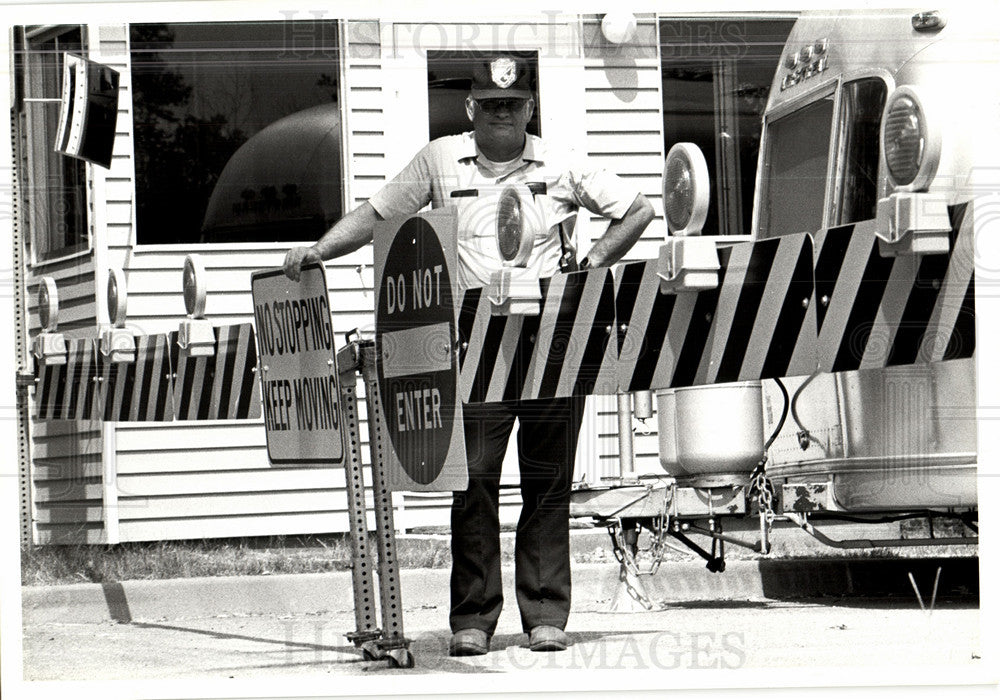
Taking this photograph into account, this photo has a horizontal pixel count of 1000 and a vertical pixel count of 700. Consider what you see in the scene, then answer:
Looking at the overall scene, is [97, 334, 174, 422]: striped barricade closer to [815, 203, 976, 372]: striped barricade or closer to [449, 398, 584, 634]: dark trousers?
[449, 398, 584, 634]: dark trousers

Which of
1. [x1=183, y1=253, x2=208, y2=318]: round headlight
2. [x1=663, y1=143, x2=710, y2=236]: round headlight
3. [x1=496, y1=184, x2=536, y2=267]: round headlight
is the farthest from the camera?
[x1=183, y1=253, x2=208, y2=318]: round headlight

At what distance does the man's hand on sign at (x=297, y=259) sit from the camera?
480 centimetres

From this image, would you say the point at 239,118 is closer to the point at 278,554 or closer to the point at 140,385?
the point at 140,385

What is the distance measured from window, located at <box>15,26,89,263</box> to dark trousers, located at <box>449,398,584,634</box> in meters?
1.15

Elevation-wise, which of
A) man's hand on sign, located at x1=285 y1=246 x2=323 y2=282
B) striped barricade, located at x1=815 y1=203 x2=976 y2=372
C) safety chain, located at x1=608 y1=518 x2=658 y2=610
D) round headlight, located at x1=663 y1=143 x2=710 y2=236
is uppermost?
round headlight, located at x1=663 y1=143 x2=710 y2=236

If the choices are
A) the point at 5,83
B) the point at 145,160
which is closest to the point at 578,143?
the point at 145,160

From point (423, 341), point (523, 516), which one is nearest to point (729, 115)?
point (423, 341)

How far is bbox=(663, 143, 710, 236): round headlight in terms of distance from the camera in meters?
4.56

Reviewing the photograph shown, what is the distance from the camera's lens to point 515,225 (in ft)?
15.4

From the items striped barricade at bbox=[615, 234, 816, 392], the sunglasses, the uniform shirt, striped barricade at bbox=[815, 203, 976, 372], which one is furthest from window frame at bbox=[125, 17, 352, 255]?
striped barricade at bbox=[815, 203, 976, 372]

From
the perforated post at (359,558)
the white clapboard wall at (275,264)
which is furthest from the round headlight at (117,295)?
the perforated post at (359,558)

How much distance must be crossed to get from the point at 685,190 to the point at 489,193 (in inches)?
20.3

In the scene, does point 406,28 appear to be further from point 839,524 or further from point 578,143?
point 839,524

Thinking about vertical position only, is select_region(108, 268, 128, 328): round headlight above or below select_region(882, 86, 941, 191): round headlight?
below
